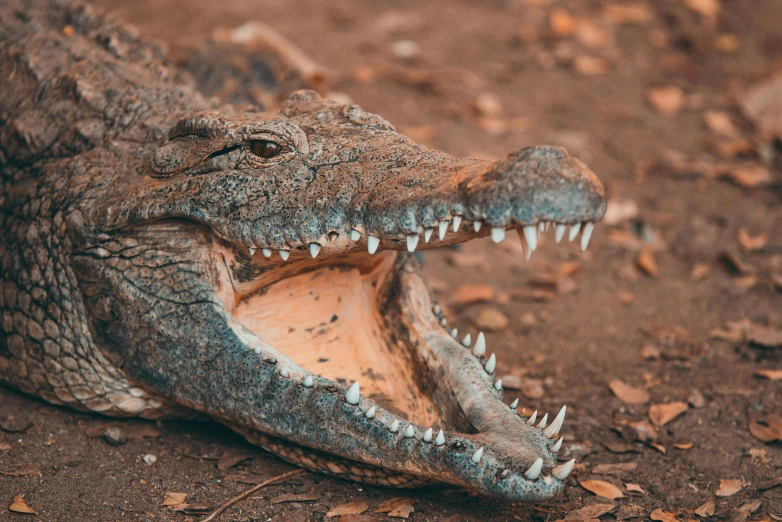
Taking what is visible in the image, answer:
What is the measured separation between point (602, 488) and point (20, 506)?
6.83ft

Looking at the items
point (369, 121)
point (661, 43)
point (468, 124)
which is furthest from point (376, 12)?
point (369, 121)

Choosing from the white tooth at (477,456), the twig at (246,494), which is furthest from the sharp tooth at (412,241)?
the twig at (246,494)

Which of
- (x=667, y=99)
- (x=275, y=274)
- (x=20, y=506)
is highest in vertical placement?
(x=275, y=274)

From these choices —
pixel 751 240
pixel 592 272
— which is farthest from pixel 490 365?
pixel 751 240

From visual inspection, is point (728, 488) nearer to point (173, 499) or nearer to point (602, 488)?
point (602, 488)

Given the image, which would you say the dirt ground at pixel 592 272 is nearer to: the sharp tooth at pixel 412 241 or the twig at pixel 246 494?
the twig at pixel 246 494

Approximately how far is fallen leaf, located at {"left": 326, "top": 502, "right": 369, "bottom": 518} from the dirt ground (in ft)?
0.12

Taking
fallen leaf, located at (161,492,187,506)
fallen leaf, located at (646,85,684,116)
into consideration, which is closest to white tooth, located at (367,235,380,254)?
fallen leaf, located at (161,492,187,506)

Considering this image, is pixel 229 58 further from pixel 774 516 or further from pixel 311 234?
pixel 774 516

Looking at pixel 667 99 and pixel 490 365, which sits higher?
pixel 490 365

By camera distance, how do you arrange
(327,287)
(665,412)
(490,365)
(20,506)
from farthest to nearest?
(665,412) → (327,287) → (490,365) → (20,506)

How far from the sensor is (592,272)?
465cm

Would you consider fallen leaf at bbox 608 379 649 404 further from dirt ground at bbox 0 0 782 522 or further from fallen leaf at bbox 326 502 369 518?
fallen leaf at bbox 326 502 369 518

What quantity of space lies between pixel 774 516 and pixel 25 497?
8.66ft
